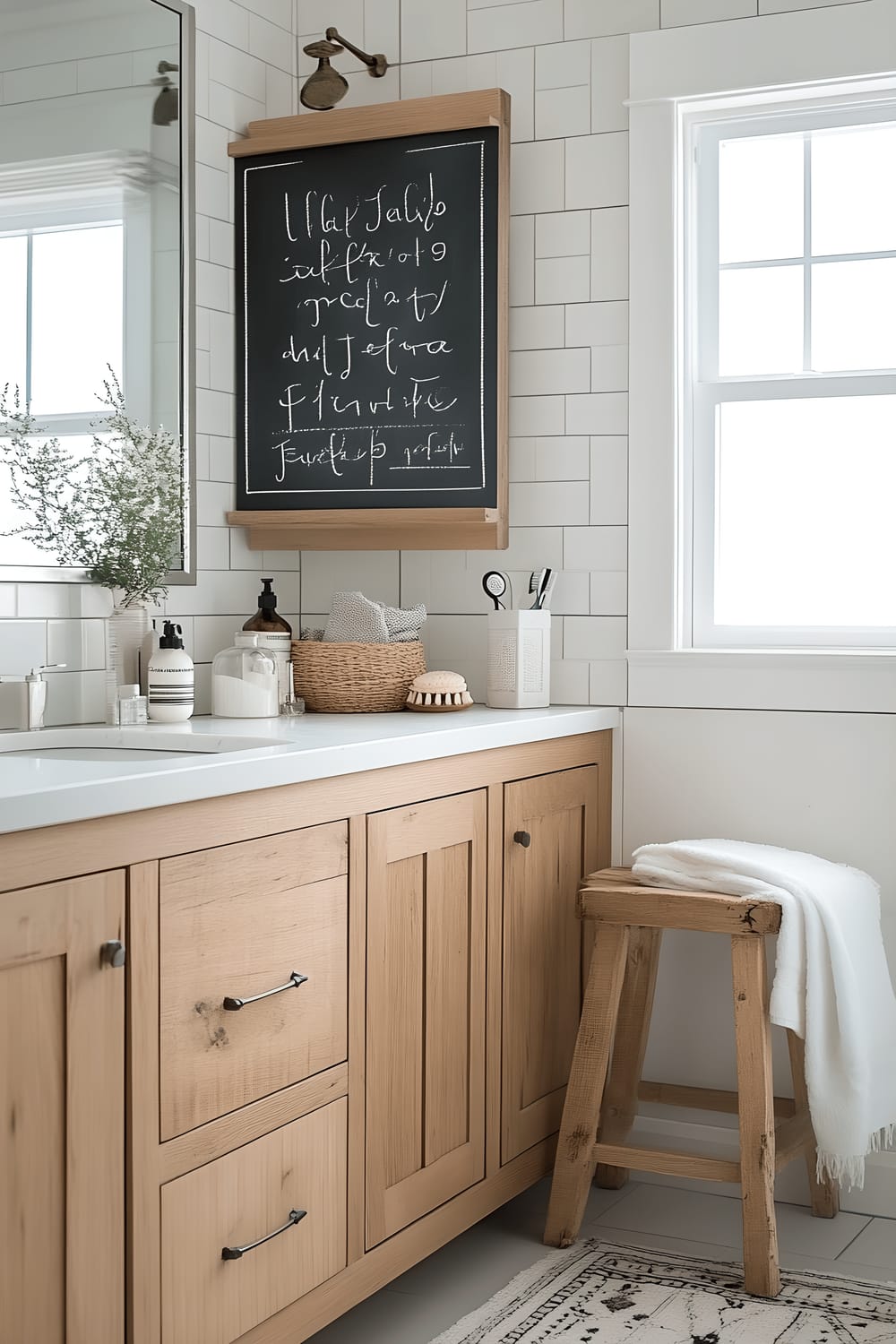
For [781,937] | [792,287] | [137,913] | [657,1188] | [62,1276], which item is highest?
[792,287]

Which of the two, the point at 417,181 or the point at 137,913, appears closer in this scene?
the point at 137,913

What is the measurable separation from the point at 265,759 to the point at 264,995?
1.07 feet

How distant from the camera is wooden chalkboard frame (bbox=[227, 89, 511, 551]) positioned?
306 cm

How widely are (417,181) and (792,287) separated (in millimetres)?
834

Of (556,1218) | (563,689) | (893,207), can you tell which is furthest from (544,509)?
(556,1218)

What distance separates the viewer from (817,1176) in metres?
2.85

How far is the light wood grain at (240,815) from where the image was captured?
1565mm

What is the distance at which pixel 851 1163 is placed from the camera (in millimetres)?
2557

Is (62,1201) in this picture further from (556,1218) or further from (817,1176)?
(817,1176)

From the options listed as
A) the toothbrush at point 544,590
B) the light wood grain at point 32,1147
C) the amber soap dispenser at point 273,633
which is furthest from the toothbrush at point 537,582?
the light wood grain at point 32,1147

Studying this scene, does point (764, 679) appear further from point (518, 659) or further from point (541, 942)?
point (541, 942)

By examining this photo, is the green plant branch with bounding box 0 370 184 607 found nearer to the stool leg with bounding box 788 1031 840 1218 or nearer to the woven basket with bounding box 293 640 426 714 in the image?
the woven basket with bounding box 293 640 426 714

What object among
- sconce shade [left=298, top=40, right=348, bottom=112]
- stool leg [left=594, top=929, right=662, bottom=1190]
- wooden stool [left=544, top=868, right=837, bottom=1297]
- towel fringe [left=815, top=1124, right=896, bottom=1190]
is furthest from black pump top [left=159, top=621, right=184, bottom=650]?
towel fringe [left=815, top=1124, right=896, bottom=1190]

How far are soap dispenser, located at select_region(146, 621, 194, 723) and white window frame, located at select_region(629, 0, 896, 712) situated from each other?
3.28 ft
